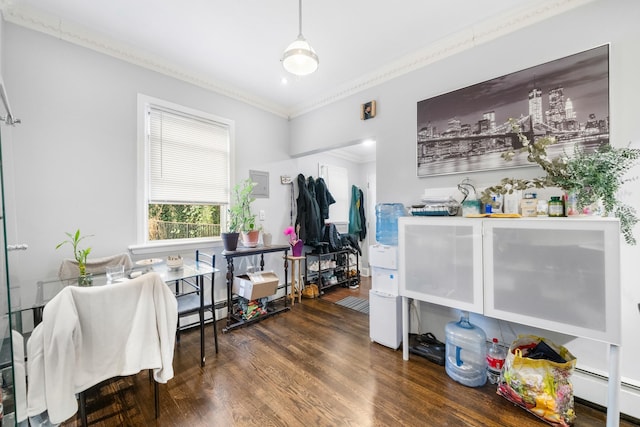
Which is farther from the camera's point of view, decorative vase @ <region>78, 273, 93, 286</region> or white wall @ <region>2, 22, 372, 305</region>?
white wall @ <region>2, 22, 372, 305</region>

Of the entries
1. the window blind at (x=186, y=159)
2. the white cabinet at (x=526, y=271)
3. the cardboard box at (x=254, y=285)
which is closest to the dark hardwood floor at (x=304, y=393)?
the white cabinet at (x=526, y=271)

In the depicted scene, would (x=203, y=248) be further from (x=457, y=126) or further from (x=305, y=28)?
(x=457, y=126)

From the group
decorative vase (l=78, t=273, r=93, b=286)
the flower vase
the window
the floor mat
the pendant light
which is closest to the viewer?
the pendant light

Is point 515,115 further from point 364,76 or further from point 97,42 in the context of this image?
point 97,42

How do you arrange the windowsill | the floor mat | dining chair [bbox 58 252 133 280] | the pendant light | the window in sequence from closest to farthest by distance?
the pendant light < dining chair [bbox 58 252 133 280] < the windowsill < the window < the floor mat

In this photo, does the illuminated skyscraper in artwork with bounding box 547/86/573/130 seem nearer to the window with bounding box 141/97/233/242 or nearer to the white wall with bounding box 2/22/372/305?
the window with bounding box 141/97/233/242

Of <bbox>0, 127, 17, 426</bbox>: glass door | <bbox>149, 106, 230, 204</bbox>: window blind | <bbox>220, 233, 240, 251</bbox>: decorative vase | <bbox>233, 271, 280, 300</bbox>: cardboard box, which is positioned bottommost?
<bbox>233, 271, 280, 300</bbox>: cardboard box

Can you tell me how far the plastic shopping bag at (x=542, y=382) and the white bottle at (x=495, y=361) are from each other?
0.14 meters

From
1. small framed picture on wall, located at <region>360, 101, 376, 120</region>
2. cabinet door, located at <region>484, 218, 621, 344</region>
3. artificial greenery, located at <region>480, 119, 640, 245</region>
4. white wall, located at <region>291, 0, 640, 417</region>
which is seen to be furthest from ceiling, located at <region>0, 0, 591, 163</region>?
cabinet door, located at <region>484, 218, 621, 344</region>

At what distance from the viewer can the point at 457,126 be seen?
83.4 inches

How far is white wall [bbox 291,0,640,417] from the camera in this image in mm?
1495

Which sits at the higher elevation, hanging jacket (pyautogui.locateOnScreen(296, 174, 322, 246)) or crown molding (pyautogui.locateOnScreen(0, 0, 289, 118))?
crown molding (pyautogui.locateOnScreen(0, 0, 289, 118))

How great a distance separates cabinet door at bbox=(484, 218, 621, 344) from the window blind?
2677 millimetres

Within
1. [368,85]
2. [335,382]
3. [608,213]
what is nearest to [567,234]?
[608,213]
